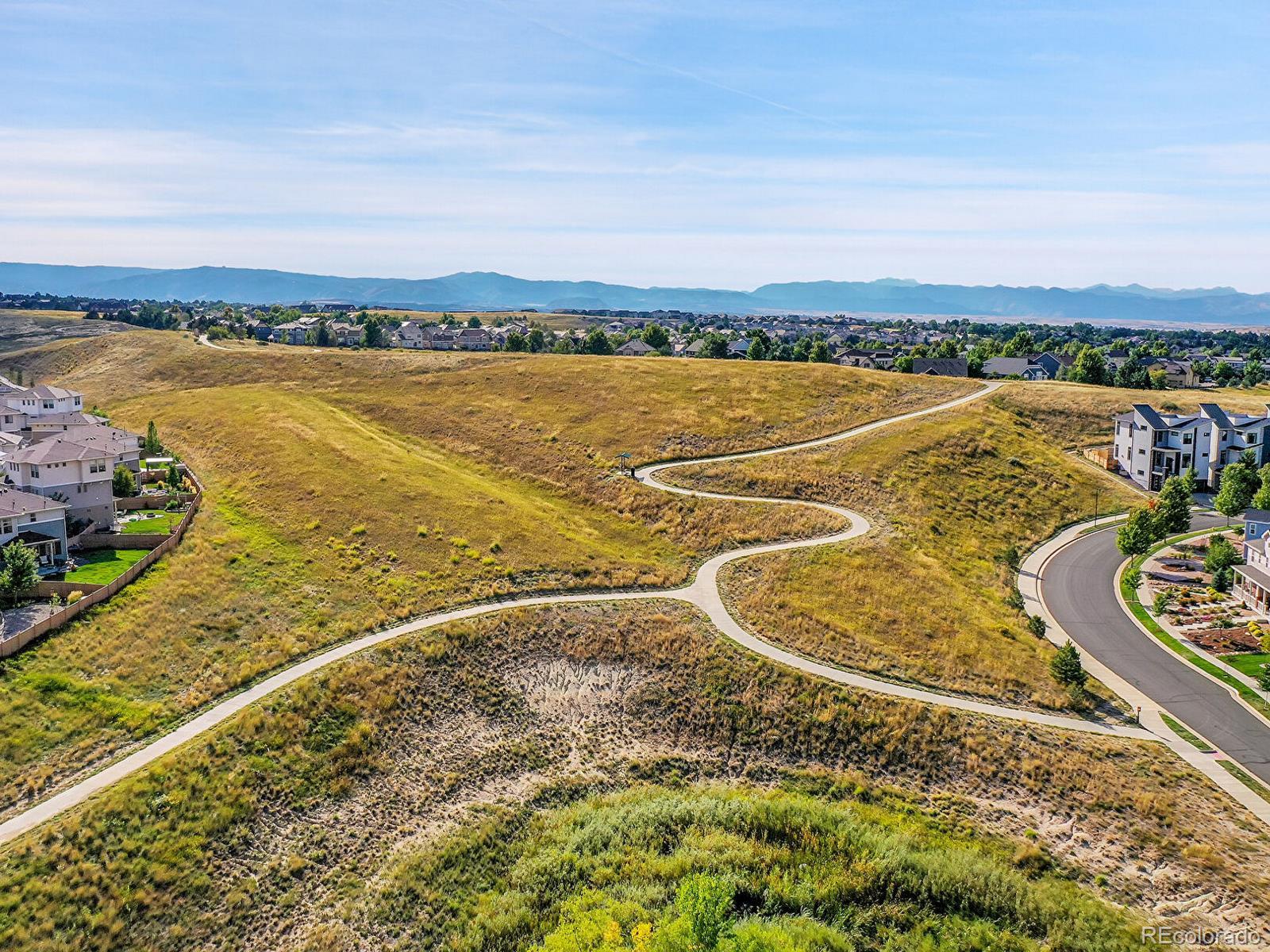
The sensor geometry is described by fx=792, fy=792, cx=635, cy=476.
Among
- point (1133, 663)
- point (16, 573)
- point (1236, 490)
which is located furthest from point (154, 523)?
point (1236, 490)

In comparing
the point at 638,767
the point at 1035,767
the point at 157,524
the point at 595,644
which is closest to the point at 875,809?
the point at 1035,767

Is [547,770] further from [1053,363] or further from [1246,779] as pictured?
[1053,363]

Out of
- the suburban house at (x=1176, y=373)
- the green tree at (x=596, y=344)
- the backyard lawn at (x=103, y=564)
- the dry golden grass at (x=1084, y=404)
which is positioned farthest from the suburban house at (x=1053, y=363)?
the backyard lawn at (x=103, y=564)

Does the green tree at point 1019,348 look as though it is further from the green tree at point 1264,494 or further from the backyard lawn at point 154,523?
the backyard lawn at point 154,523

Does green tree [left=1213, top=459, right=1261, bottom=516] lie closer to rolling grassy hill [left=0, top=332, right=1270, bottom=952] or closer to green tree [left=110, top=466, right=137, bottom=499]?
rolling grassy hill [left=0, top=332, right=1270, bottom=952]

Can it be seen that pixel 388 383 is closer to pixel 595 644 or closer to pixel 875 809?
pixel 595 644

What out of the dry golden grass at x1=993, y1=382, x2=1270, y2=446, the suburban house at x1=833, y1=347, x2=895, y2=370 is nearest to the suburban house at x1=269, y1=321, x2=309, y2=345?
the suburban house at x1=833, y1=347, x2=895, y2=370
